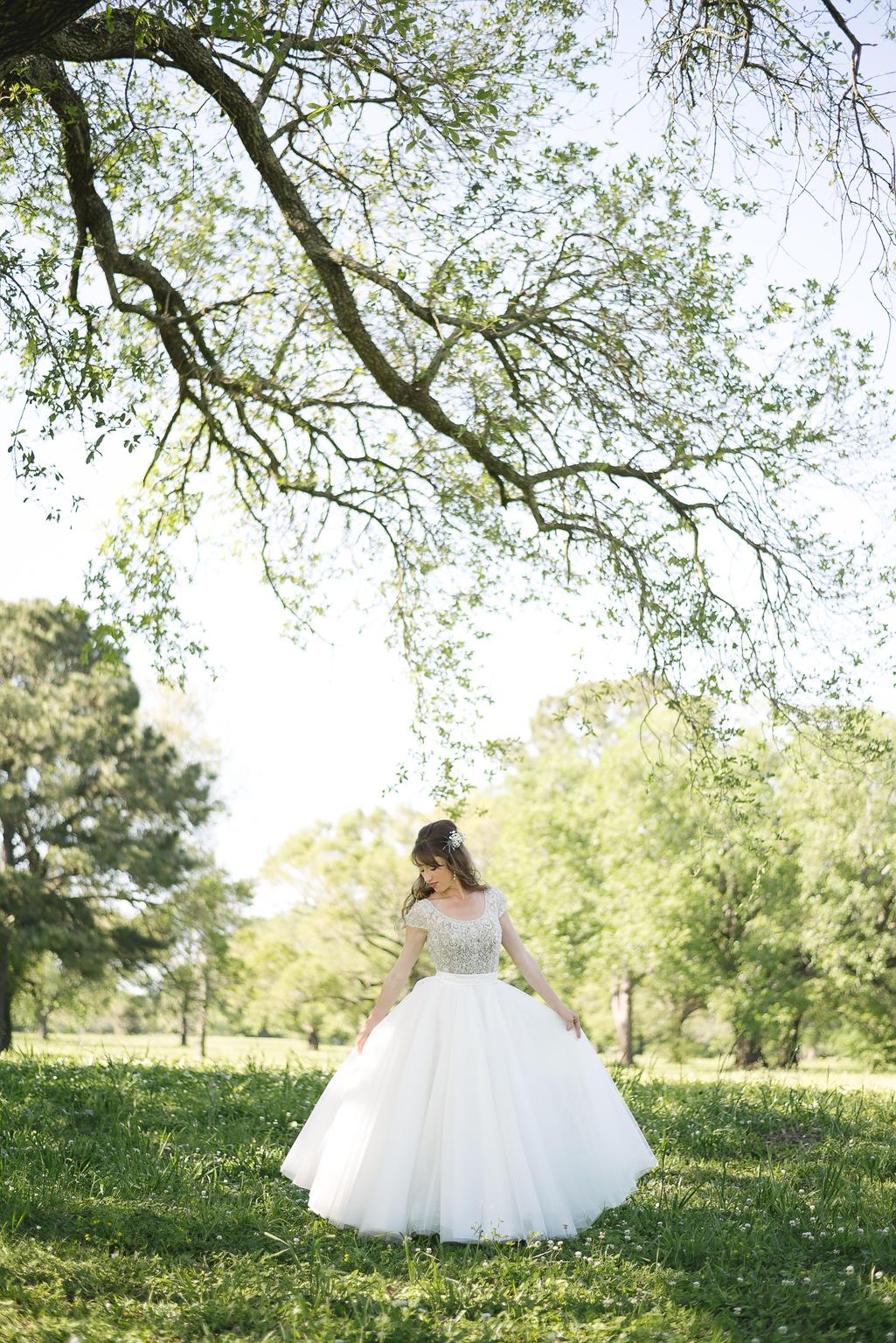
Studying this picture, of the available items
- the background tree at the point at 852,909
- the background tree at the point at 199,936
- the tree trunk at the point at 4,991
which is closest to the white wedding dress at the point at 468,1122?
the background tree at the point at 852,909

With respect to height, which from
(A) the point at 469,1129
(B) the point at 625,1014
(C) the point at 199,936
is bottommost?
(B) the point at 625,1014

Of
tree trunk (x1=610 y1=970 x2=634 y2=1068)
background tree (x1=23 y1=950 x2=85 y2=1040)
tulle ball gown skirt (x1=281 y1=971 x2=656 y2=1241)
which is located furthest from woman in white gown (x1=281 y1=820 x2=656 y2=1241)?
tree trunk (x1=610 y1=970 x2=634 y2=1068)

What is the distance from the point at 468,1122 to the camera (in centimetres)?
548

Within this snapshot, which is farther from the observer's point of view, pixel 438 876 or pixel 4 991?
pixel 4 991

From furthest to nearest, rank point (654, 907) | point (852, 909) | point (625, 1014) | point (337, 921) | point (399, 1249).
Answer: point (337, 921) < point (625, 1014) < point (654, 907) < point (852, 909) < point (399, 1249)

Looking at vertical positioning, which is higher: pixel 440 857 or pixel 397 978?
pixel 440 857

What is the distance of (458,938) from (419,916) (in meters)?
0.25

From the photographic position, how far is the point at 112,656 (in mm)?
10391

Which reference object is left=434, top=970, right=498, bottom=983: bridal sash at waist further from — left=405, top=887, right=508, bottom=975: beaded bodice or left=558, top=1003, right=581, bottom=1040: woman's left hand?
left=558, top=1003, right=581, bottom=1040: woman's left hand

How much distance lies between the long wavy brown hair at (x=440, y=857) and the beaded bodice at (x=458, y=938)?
0.12 metres

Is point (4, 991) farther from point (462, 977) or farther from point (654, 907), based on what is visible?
point (462, 977)

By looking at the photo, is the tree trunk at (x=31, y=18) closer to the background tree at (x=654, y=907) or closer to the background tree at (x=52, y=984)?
the background tree at (x=654, y=907)

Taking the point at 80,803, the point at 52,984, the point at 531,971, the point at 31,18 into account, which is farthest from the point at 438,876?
the point at 52,984

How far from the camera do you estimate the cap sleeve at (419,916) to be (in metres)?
6.04
